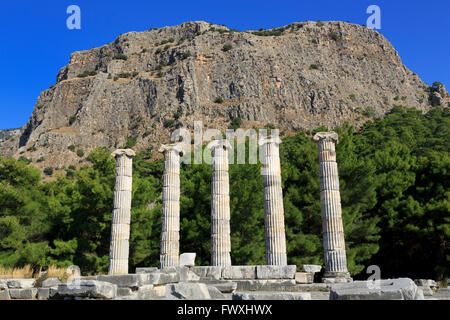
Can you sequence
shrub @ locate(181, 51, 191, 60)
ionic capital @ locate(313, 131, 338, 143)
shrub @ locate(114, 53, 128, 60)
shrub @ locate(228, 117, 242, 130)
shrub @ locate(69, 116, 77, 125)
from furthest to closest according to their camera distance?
1. shrub @ locate(114, 53, 128, 60)
2. shrub @ locate(181, 51, 191, 60)
3. shrub @ locate(69, 116, 77, 125)
4. shrub @ locate(228, 117, 242, 130)
5. ionic capital @ locate(313, 131, 338, 143)

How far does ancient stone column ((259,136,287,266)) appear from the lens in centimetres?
1636

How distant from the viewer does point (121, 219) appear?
1803cm

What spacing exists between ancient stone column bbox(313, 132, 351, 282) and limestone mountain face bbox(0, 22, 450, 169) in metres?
67.9

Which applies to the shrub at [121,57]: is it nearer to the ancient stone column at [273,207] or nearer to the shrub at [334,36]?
the shrub at [334,36]

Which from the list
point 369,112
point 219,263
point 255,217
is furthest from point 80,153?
point 219,263

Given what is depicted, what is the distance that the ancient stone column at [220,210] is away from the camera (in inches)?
673

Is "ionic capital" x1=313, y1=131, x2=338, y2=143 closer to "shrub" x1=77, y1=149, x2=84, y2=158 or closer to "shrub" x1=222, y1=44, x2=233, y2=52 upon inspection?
"shrub" x1=77, y1=149, x2=84, y2=158

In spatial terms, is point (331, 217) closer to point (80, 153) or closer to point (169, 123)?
point (169, 123)

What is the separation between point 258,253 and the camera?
21734 millimetres

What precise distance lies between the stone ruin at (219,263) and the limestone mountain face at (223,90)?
66934 millimetres

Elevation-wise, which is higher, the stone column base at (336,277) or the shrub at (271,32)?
the shrub at (271,32)

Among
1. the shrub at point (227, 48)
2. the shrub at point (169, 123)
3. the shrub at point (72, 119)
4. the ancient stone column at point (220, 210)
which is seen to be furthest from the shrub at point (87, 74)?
the ancient stone column at point (220, 210)

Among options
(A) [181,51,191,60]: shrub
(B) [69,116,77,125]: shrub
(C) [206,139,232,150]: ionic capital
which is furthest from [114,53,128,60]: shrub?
(C) [206,139,232,150]: ionic capital
